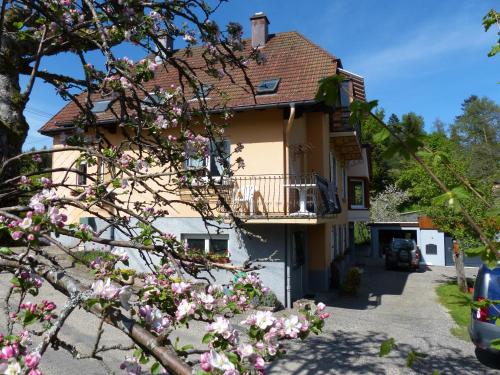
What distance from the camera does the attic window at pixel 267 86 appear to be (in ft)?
42.0

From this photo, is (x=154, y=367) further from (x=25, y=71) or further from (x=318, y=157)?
(x=318, y=157)

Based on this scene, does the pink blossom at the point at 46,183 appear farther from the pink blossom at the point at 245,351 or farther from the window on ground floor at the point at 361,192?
the window on ground floor at the point at 361,192

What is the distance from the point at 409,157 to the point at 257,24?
51.4ft

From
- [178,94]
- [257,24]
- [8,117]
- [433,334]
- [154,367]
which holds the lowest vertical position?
[433,334]

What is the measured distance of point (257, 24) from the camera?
52.4 feet

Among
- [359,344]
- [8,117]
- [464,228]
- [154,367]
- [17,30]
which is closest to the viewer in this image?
[154,367]

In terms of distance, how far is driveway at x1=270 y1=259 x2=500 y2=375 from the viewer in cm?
737

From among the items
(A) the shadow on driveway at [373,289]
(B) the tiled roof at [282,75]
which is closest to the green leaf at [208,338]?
(B) the tiled roof at [282,75]

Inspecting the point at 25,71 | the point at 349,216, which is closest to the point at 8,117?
the point at 25,71

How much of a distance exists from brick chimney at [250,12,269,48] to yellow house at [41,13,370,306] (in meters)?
0.08

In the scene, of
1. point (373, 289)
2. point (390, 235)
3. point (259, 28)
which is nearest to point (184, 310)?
point (373, 289)

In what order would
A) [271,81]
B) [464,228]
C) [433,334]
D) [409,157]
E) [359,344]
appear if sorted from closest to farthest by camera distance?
[409,157] < [359,344] < [433,334] < [271,81] < [464,228]

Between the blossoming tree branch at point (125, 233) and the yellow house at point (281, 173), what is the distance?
6.31 meters

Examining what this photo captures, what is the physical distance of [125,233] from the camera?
10.4 ft
